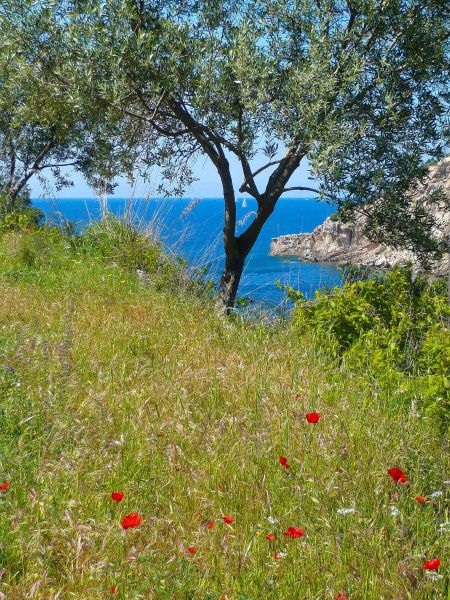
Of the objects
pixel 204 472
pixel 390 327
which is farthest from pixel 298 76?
pixel 204 472

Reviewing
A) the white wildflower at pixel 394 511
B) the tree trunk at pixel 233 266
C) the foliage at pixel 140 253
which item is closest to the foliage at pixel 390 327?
the white wildflower at pixel 394 511

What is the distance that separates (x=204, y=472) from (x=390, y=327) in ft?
11.6

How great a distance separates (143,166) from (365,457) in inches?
299

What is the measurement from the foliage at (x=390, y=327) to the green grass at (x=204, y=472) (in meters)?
0.23

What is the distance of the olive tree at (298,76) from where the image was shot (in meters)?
7.60

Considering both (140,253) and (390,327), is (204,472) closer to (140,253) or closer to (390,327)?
(390,327)

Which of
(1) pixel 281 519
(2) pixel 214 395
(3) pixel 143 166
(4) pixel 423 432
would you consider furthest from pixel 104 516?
(3) pixel 143 166

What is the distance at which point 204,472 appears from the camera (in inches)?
146

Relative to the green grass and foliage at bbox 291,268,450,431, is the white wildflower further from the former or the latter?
foliage at bbox 291,268,450,431

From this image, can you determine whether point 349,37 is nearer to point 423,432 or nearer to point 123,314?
point 123,314

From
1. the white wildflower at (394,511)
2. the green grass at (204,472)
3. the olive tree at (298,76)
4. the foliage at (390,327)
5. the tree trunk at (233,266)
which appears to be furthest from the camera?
the tree trunk at (233,266)

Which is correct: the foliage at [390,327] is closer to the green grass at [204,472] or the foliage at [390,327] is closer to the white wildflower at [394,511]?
the green grass at [204,472]

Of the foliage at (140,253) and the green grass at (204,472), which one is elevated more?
the foliage at (140,253)

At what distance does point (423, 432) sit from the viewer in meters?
4.47
